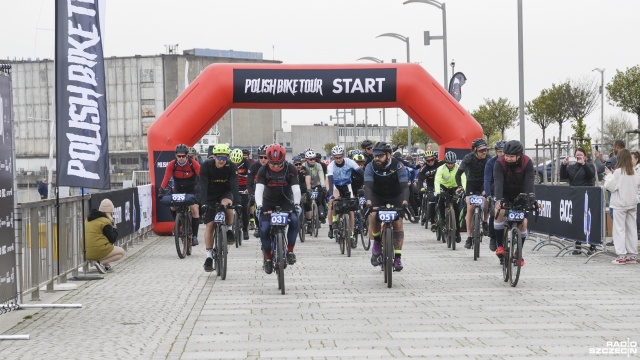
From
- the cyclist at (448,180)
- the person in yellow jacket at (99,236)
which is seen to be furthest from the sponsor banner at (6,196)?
the cyclist at (448,180)

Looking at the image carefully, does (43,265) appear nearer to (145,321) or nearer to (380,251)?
(145,321)

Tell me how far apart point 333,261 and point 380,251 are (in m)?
3.19

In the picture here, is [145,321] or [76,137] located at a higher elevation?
[76,137]

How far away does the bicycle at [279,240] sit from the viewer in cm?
1205

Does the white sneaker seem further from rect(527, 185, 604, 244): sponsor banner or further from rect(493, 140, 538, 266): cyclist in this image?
rect(527, 185, 604, 244): sponsor banner

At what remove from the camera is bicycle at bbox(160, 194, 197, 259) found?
57.1 feet

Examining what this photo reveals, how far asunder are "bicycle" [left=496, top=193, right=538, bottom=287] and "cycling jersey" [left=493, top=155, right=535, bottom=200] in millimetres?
196

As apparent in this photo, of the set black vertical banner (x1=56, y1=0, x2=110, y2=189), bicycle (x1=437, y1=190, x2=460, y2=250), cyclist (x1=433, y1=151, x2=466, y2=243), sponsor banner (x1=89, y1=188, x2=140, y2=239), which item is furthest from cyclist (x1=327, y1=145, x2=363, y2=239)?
black vertical banner (x1=56, y1=0, x2=110, y2=189)

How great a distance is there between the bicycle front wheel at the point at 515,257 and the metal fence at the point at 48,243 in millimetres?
5342

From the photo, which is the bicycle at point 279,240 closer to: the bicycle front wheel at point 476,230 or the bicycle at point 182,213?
the bicycle front wheel at point 476,230

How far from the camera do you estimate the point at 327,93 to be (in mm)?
25750

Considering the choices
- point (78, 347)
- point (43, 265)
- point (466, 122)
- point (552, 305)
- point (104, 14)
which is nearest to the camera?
point (78, 347)

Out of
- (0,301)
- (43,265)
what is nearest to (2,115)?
(0,301)

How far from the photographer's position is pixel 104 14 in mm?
13250
